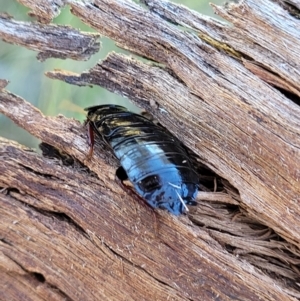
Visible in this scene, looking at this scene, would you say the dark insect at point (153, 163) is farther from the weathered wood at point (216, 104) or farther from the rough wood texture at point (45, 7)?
the rough wood texture at point (45, 7)

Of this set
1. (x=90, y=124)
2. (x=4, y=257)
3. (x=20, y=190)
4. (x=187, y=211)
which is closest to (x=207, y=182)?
(x=187, y=211)

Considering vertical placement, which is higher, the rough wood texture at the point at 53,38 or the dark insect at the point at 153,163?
the rough wood texture at the point at 53,38

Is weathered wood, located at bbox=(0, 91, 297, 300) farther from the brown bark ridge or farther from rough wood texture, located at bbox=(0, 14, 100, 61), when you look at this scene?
rough wood texture, located at bbox=(0, 14, 100, 61)

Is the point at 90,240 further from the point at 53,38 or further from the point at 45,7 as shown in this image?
the point at 45,7

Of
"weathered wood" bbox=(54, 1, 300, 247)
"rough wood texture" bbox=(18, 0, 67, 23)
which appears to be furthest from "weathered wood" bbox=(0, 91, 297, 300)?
"rough wood texture" bbox=(18, 0, 67, 23)

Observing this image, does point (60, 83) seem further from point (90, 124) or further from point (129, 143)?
point (129, 143)

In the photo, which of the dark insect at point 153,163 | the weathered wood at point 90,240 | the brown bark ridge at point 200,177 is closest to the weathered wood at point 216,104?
the brown bark ridge at point 200,177
